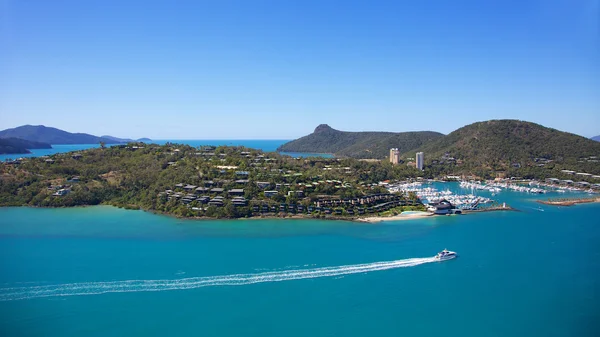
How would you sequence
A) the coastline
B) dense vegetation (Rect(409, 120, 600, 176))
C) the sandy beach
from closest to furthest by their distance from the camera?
the sandy beach, the coastline, dense vegetation (Rect(409, 120, 600, 176))

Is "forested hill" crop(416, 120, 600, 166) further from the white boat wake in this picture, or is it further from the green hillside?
the white boat wake

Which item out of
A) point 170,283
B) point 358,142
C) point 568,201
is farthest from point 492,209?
point 358,142

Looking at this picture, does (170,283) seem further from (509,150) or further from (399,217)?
(509,150)

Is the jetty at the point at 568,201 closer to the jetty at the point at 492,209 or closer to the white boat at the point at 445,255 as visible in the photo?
the jetty at the point at 492,209

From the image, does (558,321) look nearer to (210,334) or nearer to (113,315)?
(210,334)

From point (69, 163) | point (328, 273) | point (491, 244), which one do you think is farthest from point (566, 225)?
point (69, 163)

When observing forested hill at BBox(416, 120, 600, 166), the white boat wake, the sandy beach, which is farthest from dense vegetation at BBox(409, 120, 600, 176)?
the white boat wake
